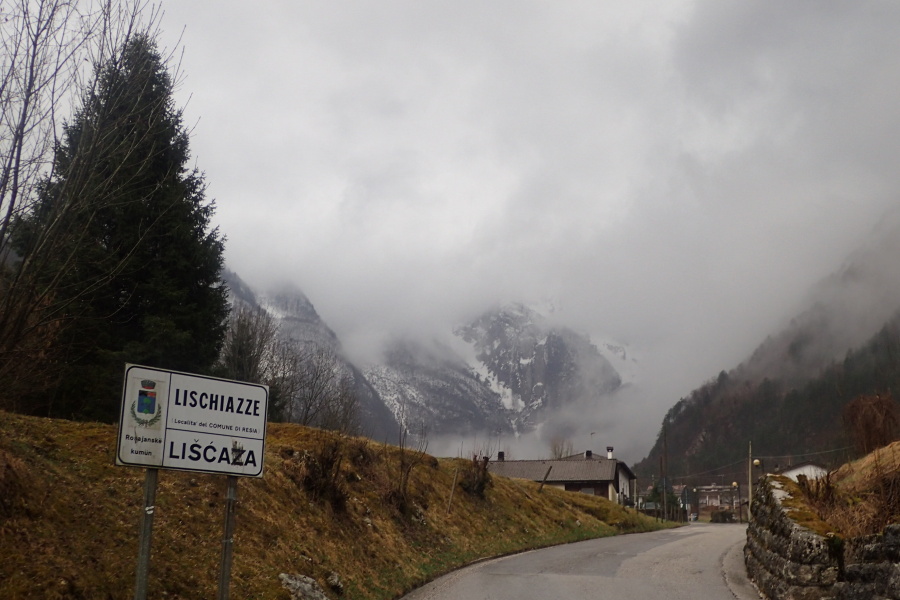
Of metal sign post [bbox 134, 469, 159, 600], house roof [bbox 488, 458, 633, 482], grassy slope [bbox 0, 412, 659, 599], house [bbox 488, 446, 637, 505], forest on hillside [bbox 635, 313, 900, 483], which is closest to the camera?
metal sign post [bbox 134, 469, 159, 600]

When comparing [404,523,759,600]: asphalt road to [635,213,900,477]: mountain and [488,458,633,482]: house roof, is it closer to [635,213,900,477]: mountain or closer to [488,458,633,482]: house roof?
[488,458,633,482]: house roof

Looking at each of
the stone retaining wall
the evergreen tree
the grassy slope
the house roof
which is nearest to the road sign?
the grassy slope

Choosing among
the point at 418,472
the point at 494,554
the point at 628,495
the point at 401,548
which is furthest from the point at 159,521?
the point at 628,495

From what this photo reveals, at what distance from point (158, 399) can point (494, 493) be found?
28.1 m

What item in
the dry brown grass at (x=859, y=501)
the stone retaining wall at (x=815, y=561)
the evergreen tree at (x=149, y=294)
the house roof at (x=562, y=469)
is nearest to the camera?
the stone retaining wall at (x=815, y=561)

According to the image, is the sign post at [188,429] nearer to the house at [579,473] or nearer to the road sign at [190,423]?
the road sign at [190,423]

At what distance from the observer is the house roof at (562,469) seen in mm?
81688

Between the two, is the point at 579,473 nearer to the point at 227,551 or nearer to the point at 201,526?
the point at 201,526

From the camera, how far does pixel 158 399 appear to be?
723cm

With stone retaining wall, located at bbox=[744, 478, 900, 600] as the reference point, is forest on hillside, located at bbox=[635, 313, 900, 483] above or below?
above

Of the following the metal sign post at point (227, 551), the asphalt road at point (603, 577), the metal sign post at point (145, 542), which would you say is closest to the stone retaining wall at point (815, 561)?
the asphalt road at point (603, 577)

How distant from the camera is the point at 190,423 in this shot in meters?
7.44

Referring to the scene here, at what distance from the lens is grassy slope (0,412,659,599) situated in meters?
9.56

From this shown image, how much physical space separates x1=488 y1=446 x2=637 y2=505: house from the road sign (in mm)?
70900
